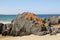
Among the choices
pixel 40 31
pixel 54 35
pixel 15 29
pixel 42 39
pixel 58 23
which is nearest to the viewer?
pixel 42 39

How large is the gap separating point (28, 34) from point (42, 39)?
8.24 ft


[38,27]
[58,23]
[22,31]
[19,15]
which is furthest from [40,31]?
[58,23]

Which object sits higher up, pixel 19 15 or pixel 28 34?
pixel 19 15

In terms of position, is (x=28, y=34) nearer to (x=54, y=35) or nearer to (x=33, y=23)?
(x=33, y=23)

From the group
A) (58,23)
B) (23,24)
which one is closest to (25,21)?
(23,24)

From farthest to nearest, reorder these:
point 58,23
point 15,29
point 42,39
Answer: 1. point 58,23
2. point 15,29
3. point 42,39

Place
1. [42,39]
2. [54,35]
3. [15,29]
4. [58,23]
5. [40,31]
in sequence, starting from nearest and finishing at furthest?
[42,39]
[54,35]
[40,31]
[15,29]
[58,23]

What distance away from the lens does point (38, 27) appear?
14.1 meters

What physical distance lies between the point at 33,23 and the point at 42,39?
2941 millimetres

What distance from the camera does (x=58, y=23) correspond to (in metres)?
19.6

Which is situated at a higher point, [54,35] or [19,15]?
[19,15]

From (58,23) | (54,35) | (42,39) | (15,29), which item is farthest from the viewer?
(58,23)

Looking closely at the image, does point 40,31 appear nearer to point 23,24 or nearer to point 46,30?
point 46,30

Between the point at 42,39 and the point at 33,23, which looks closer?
the point at 42,39
